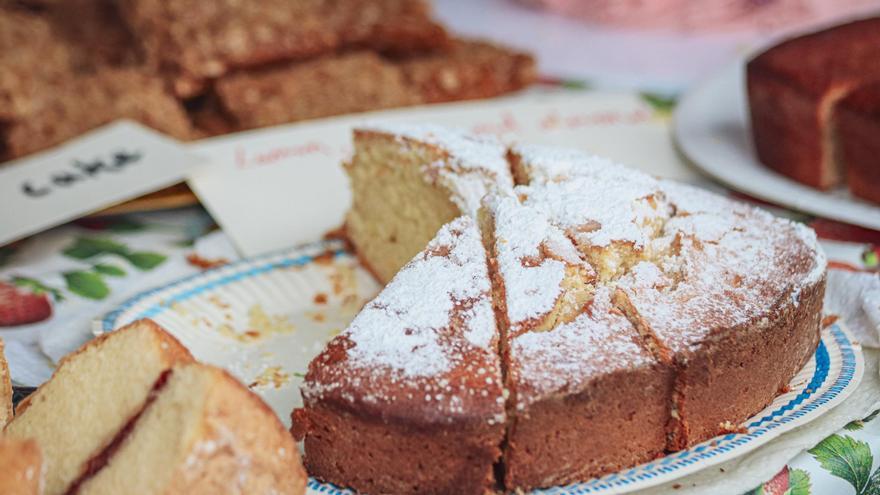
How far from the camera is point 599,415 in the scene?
1.81m

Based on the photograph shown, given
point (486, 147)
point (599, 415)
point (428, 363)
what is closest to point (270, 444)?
point (428, 363)

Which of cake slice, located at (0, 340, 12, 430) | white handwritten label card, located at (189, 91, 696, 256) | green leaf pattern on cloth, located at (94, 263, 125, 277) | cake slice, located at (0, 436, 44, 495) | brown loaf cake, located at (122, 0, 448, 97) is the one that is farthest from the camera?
brown loaf cake, located at (122, 0, 448, 97)

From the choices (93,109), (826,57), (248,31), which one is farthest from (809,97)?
(93,109)

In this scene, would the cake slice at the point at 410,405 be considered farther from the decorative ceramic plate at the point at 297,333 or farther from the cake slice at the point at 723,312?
the cake slice at the point at 723,312

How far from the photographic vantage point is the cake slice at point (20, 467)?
139cm

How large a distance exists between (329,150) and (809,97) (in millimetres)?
1690

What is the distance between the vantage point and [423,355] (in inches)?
71.0

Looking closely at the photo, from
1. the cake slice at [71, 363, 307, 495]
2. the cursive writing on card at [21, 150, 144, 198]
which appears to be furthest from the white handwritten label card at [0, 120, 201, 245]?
the cake slice at [71, 363, 307, 495]

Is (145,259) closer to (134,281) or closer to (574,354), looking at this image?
(134,281)

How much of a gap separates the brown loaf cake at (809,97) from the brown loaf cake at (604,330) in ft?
3.72

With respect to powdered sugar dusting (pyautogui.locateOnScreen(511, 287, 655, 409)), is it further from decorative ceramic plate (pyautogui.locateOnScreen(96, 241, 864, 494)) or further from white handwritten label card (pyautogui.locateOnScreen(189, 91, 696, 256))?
white handwritten label card (pyautogui.locateOnScreen(189, 91, 696, 256))

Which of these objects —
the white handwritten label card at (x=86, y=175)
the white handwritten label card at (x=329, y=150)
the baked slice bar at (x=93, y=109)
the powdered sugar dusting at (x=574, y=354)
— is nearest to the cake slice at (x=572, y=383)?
the powdered sugar dusting at (x=574, y=354)

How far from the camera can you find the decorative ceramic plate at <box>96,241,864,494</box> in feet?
6.08

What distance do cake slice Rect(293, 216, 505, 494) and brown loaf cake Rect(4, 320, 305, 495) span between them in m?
0.16
